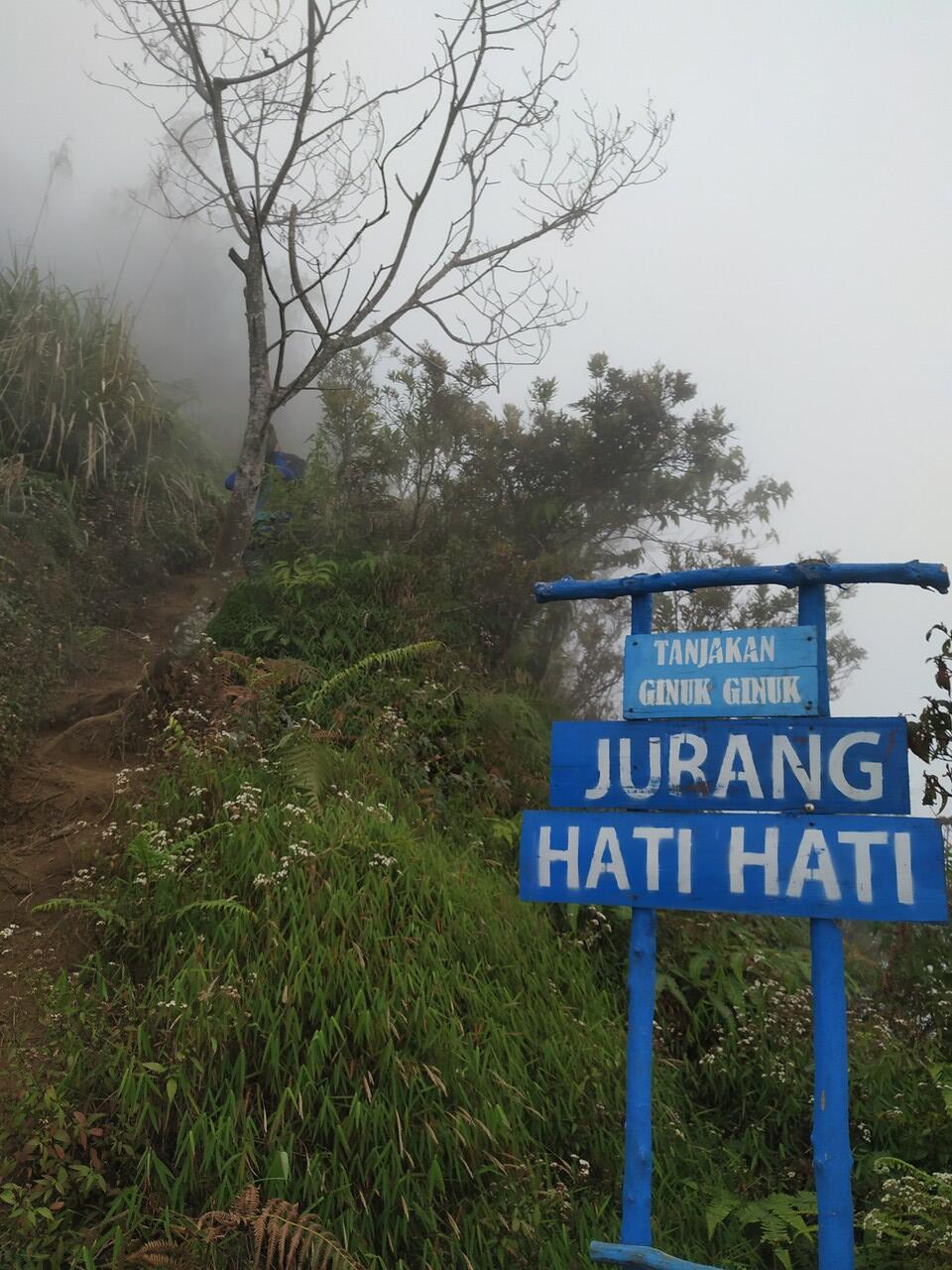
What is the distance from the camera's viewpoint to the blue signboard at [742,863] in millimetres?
2590

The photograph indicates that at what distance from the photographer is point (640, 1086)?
286 centimetres

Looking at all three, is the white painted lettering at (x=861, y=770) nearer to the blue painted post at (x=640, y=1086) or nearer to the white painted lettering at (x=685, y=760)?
the white painted lettering at (x=685, y=760)

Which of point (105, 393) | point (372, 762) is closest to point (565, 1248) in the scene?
point (372, 762)

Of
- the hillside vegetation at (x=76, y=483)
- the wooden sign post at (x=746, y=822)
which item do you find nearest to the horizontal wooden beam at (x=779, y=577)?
the wooden sign post at (x=746, y=822)

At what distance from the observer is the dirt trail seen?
4.09m

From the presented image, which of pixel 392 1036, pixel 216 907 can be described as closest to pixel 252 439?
pixel 216 907

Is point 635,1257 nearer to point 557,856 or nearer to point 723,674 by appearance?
point 557,856

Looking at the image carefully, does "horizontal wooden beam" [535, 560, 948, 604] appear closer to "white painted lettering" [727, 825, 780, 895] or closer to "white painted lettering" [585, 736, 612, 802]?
"white painted lettering" [585, 736, 612, 802]

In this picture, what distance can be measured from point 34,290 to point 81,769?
21.1 ft

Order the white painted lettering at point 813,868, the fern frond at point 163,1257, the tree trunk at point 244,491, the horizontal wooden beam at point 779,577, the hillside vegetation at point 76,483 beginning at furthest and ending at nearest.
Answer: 1. the hillside vegetation at point 76,483
2. the tree trunk at point 244,491
3. the horizontal wooden beam at point 779,577
4. the fern frond at point 163,1257
5. the white painted lettering at point 813,868

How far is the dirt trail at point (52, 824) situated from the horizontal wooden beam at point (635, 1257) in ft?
7.85

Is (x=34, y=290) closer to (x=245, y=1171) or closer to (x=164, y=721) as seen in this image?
(x=164, y=721)

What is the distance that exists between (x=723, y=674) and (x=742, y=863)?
0.61 m

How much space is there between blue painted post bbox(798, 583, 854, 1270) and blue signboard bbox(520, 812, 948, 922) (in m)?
0.15
